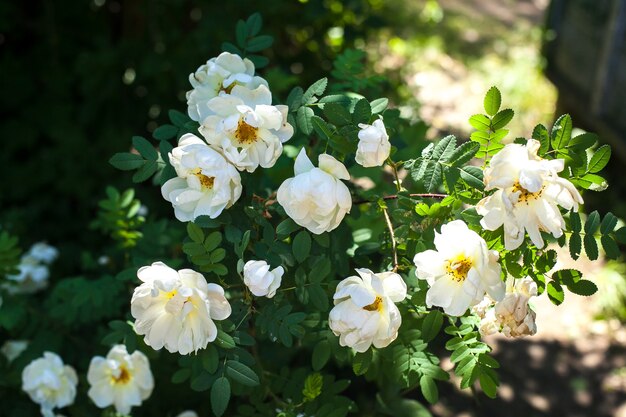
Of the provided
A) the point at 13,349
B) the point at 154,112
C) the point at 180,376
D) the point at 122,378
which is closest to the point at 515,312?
the point at 180,376

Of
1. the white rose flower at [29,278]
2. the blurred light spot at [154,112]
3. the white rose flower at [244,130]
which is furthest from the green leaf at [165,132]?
the blurred light spot at [154,112]

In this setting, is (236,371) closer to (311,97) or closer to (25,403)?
(311,97)

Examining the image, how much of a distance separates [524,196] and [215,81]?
777 mm

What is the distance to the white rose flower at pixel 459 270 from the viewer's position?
152 cm

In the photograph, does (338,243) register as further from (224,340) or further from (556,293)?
(556,293)

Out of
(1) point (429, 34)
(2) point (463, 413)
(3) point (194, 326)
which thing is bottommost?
(1) point (429, 34)

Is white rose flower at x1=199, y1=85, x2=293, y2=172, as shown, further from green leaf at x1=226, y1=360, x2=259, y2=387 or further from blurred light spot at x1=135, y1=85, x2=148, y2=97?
blurred light spot at x1=135, y1=85, x2=148, y2=97

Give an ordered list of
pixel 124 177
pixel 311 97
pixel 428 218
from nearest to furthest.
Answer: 1. pixel 428 218
2. pixel 311 97
3. pixel 124 177

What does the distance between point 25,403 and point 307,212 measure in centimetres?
133

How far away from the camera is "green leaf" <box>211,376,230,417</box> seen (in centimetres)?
168

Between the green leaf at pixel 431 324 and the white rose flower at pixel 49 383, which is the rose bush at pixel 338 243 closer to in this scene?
Result: the green leaf at pixel 431 324

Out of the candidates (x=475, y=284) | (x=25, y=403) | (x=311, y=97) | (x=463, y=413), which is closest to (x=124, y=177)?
(x=25, y=403)

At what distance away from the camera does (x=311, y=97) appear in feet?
6.15

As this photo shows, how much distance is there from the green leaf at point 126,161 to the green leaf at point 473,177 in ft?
2.52
